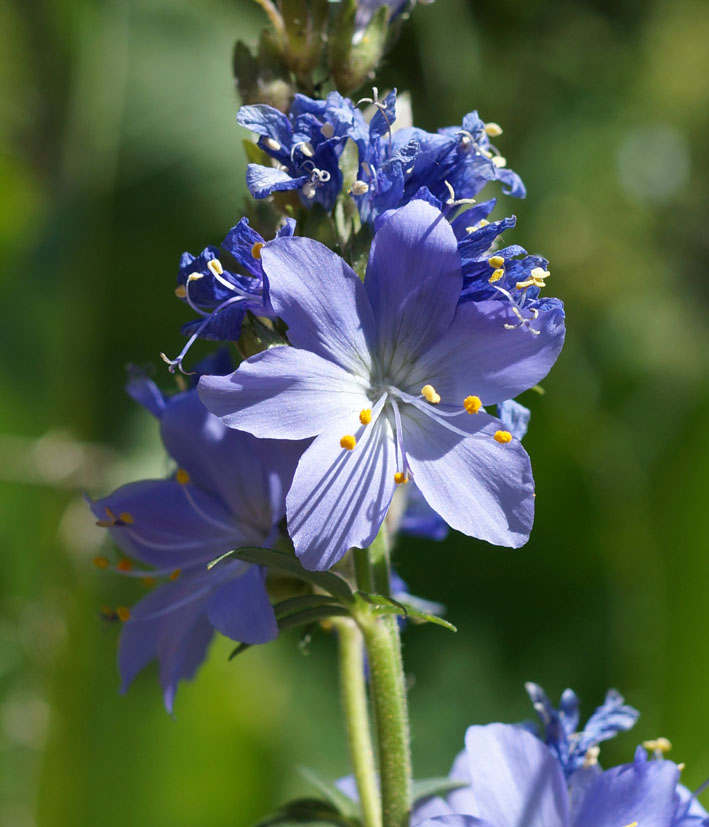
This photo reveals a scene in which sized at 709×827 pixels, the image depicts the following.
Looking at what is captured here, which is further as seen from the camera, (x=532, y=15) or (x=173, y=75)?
(x=532, y=15)

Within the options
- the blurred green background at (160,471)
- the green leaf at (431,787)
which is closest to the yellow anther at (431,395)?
the green leaf at (431,787)

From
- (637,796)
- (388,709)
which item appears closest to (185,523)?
(388,709)

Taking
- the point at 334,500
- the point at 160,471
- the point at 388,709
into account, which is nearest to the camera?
the point at 334,500

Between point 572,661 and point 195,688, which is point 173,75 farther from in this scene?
point 572,661

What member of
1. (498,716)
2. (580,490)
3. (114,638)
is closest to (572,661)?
(498,716)

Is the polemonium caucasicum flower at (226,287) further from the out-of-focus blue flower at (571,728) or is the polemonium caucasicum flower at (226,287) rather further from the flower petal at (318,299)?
the out-of-focus blue flower at (571,728)

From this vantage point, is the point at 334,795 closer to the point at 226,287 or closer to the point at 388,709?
the point at 388,709

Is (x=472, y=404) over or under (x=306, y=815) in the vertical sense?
over

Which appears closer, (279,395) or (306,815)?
(279,395)
